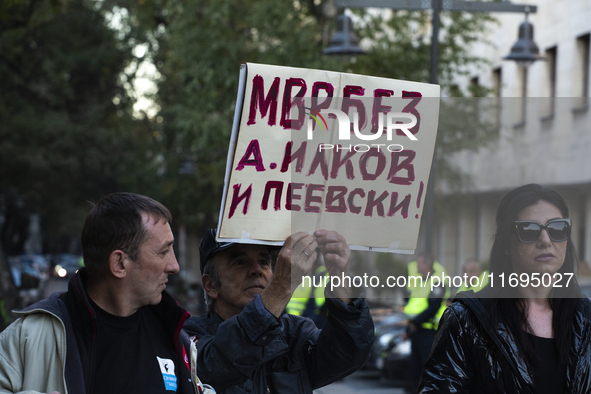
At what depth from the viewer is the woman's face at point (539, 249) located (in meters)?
2.97

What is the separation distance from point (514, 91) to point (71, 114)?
625 inches

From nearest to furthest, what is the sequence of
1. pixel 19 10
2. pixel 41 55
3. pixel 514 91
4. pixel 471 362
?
pixel 471 362, pixel 19 10, pixel 514 91, pixel 41 55

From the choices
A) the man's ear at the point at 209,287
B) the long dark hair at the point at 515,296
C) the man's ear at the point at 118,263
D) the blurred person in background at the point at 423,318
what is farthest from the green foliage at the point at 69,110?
the man's ear at the point at 118,263

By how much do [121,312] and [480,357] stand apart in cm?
121

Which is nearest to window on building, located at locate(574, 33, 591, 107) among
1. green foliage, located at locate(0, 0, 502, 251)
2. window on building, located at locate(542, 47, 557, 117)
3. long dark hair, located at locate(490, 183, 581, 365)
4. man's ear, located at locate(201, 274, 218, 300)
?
window on building, located at locate(542, 47, 557, 117)

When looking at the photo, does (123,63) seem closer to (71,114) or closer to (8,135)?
(71,114)

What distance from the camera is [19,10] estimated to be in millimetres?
18797

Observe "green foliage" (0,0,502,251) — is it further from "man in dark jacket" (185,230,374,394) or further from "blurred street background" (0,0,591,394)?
"man in dark jacket" (185,230,374,394)

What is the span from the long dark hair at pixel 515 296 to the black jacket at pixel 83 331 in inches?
42.3

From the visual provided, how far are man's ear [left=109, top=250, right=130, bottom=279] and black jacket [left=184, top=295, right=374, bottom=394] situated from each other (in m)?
0.43

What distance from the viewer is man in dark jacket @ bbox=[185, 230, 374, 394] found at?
2891 millimetres

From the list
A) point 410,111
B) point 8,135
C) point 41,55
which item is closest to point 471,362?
point 410,111

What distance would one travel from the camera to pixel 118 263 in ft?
8.98

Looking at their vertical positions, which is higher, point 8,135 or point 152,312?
point 8,135
